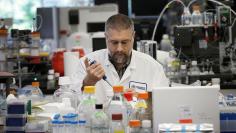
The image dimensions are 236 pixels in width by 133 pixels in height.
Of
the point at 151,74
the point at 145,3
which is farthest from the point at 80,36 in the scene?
the point at 145,3

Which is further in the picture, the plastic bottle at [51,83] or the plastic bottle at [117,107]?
the plastic bottle at [51,83]

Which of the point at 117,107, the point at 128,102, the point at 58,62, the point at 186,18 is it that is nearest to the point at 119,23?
the point at 128,102

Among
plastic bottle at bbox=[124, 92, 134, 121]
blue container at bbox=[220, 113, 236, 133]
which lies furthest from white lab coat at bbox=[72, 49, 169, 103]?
blue container at bbox=[220, 113, 236, 133]

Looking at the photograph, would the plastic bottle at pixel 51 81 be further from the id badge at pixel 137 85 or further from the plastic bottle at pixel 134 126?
the plastic bottle at pixel 134 126

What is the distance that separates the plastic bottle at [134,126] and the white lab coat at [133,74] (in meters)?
1.15

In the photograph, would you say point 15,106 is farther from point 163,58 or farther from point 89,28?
point 89,28

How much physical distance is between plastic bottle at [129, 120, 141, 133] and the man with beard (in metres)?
0.96

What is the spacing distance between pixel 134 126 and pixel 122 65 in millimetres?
1382

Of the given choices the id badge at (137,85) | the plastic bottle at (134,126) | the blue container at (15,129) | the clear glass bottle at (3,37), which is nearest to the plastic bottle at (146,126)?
the plastic bottle at (134,126)

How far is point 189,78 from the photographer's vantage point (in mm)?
5320

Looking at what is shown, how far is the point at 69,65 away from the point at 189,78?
47.4 inches

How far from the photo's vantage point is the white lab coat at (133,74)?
151 inches

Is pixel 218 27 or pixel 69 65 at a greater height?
pixel 218 27

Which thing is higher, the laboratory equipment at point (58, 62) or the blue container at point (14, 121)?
the laboratory equipment at point (58, 62)
